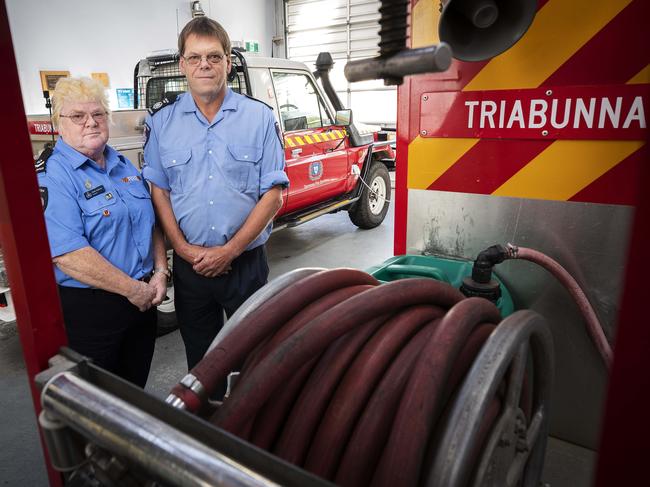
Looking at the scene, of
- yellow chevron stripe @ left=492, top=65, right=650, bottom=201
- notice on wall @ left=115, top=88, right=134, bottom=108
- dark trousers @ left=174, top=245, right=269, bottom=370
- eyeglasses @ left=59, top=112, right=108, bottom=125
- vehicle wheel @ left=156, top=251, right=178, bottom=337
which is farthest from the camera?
notice on wall @ left=115, top=88, right=134, bottom=108

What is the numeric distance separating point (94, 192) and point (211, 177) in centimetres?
49

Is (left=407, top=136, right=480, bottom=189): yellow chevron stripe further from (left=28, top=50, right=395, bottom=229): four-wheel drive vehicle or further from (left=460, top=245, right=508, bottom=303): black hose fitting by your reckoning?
(left=28, top=50, right=395, bottom=229): four-wheel drive vehicle

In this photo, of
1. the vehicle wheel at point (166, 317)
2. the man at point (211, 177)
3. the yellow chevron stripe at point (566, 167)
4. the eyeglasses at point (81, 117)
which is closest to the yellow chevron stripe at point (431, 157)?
Result: the yellow chevron stripe at point (566, 167)

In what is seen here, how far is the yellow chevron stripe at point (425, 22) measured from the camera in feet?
5.88

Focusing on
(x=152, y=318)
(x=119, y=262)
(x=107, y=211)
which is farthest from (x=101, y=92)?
(x=152, y=318)

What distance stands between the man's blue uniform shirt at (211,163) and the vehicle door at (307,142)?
2.78m

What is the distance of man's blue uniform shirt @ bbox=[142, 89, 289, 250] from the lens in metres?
2.18

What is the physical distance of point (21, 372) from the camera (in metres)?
3.26

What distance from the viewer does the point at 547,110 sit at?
1683 mm

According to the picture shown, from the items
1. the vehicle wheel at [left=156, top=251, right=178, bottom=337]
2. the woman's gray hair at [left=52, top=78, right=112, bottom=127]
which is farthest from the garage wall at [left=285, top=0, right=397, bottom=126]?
the woman's gray hair at [left=52, top=78, right=112, bottom=127]

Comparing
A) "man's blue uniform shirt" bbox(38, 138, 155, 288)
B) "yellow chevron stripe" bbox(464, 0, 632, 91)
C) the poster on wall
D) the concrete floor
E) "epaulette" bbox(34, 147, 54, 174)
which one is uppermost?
the poster on wall

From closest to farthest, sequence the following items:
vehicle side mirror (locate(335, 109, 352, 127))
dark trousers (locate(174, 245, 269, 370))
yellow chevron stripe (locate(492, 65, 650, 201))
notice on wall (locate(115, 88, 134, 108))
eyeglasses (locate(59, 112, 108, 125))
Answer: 1. yellow chevron stripe (locate(492, 65, 650, 201))
2. eyeglasses (locate(59, 112, 108, 125))
3. dark trousers (locate(174, 245, 269, 370))
4. vehicle side mirror (locate(335, 109, 352, 127))
5. notice on wall (locate(115, 88, 134, 108))

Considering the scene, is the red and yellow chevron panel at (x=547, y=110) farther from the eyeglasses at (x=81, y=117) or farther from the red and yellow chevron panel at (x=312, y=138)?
the red and yellow chevron panel at (x=312, y=138)

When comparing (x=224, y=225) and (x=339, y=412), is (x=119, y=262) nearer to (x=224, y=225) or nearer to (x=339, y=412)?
(x=224, y=225)
